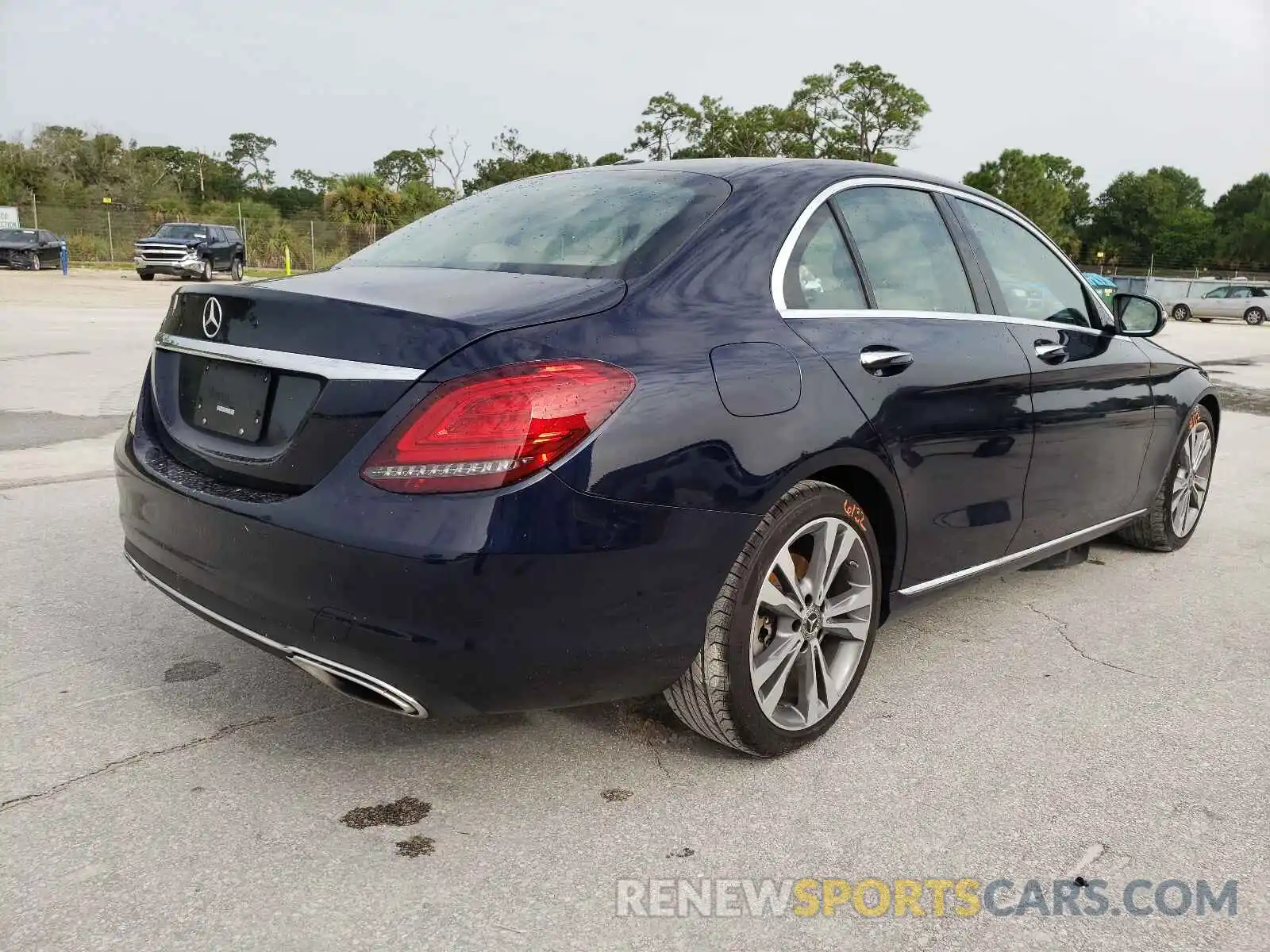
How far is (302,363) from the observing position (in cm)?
236

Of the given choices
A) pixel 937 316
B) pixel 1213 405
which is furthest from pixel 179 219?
pixel 937 316

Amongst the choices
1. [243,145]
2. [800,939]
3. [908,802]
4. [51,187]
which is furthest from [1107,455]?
[243,145]

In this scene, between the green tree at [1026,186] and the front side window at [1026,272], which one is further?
the green tree at [1026,186]

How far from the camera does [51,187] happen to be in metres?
59.9

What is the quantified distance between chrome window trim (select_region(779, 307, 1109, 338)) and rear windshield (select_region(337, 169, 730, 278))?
0.36 metres

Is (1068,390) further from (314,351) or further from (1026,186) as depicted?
(1026,186)

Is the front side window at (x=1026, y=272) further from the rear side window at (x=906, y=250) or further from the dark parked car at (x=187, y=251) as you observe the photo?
the dark parked car at (x=187, y=251)

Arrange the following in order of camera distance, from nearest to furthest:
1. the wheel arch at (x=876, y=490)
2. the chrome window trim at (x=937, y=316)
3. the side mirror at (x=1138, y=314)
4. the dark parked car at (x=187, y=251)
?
the wheel arch at (x=876, y=490) < the chrome window trim at (x=937, y=316) < the side mirror at (x=1138, y=314) < the dark parked car at (x=187, y=251)

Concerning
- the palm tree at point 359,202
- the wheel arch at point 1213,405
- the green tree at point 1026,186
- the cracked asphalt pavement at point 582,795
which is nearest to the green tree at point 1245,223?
the green tree at point 1026,186

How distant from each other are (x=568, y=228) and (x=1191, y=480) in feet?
11.8

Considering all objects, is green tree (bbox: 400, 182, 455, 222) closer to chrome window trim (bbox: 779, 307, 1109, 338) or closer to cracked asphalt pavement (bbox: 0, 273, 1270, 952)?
chrome window trim (bbox: 779, 307, 1109, 338)

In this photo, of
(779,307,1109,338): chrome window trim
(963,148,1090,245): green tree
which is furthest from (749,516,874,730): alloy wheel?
(963,148,1090,245): green tree

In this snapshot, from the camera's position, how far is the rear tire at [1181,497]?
4.85 metres

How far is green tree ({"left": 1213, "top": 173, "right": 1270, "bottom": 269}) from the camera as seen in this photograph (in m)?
93.1
